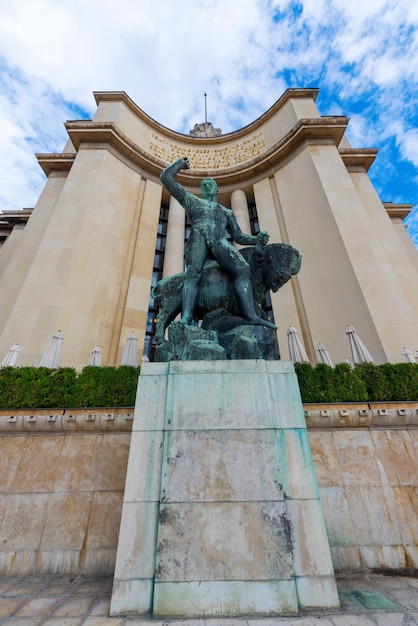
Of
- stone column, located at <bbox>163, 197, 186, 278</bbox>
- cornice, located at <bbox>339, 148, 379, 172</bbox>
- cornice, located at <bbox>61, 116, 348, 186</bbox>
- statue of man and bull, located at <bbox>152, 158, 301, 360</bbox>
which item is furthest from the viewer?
Result: cornice, located at <bbox>339, 148, 379, 172</bbox>

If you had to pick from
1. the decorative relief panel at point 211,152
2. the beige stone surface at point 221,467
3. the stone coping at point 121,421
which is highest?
the decorative relief panel at point 211,152

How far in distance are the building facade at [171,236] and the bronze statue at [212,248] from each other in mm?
11230

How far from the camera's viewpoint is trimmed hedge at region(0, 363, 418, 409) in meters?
6.74

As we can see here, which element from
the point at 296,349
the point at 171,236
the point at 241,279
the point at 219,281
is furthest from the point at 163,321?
the point at 171,236

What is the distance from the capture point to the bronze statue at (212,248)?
4.67 m

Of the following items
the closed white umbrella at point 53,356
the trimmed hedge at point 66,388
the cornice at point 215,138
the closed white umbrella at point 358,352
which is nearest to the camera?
the trimmed hedge at point 66,388

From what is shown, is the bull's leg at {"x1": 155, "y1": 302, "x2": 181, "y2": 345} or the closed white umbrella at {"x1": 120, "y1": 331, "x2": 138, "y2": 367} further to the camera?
the closed white umbrella at {"x1": 120, "y1": 331, "x2": 138, "y2": 367}

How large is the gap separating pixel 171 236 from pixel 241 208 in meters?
6.41

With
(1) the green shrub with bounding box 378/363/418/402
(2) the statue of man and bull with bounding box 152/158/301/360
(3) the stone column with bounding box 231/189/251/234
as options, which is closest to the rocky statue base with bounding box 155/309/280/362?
(2) the statue of man and bull with bounding box 152/158/301/360

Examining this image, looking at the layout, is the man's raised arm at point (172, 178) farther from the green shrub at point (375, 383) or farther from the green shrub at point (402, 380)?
the green shrub at point (402, 380)

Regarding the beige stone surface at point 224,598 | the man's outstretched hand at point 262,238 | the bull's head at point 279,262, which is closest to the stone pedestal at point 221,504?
the beige stone surface at point 224,598

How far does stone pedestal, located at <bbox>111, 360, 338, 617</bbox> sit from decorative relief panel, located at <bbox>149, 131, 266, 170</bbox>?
26.0 metres

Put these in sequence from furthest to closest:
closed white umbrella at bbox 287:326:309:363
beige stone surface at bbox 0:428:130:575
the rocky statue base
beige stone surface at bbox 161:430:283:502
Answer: closed white umbrella at bbox 287:326:309:363, beige stone surface at bbox 0:428:130:575, the rocky statue base, beige stone surface at bbox 161:430:283:502

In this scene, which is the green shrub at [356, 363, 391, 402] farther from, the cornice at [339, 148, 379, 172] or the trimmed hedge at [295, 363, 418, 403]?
the cornice at [339, 148, 379, 172]
